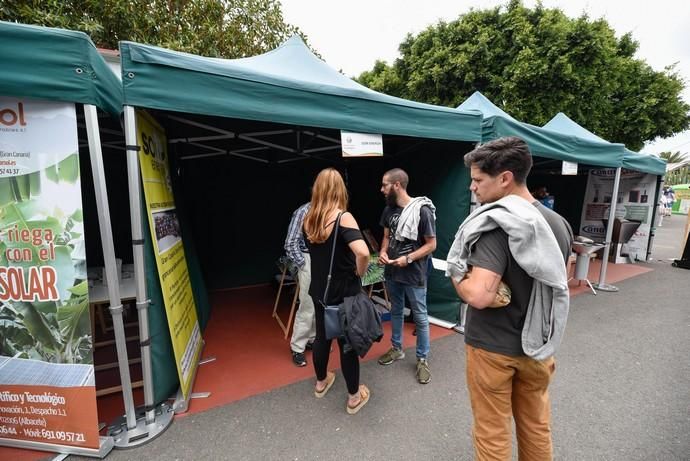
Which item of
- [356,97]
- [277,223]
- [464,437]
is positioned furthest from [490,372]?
[277,223]

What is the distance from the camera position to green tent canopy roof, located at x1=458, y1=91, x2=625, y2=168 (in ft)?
10.8

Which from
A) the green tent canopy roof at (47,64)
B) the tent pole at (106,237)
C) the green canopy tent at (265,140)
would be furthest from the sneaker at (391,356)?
the green tent canopy roof at (47,64)

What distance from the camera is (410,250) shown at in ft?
8.32

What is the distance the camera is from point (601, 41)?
8.98 m

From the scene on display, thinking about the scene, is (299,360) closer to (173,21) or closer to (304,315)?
(304,315)

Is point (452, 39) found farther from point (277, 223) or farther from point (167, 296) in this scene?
point (167, 296)

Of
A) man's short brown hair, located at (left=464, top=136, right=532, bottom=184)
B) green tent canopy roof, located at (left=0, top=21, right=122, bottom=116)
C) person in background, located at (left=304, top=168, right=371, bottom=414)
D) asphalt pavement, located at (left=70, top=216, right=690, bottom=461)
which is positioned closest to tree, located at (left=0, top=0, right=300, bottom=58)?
green tent canopy roof, located at (left=0, top=21, right=122, bottom=116)

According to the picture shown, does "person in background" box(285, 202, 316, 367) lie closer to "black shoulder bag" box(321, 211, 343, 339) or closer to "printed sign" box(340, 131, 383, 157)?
"printed sign" box(340, 131, 383, 157)

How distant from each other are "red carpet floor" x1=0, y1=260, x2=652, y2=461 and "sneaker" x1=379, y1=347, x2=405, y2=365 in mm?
140

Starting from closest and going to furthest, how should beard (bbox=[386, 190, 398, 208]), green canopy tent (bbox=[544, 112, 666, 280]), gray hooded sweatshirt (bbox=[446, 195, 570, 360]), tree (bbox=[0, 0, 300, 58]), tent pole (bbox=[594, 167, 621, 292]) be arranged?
gray hooded sweatshirt (bbox=[446, 195, 570, 360])
beard (bbox=[386, 190, 398, 208])
tent pole (bbox=[594, 167, 621, 292])
green canopy tent (bbox=[544, 112, 666, 280])
tree (bbox=[0, 0, 300, 58])

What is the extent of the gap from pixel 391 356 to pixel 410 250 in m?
1.07

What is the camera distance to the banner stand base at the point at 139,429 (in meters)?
1.93

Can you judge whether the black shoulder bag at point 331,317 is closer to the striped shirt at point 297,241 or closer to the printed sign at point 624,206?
the striped shirt at point 297,241

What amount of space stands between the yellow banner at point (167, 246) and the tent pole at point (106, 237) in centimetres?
23
